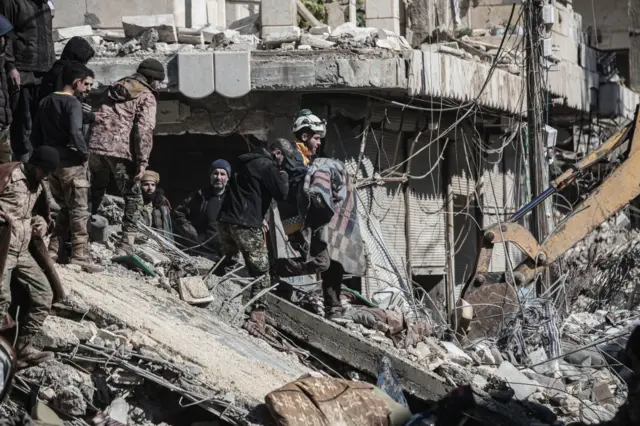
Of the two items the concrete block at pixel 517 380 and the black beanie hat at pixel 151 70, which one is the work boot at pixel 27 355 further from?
the concrete block at pixel 517 380

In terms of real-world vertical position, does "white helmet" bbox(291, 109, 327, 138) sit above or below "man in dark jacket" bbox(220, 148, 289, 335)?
above

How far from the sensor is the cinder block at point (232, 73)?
15.2 m

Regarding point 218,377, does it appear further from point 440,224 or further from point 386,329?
point 440,224

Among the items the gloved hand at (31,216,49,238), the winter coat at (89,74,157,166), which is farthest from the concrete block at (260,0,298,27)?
the gloved hand at (31,216,49,238)

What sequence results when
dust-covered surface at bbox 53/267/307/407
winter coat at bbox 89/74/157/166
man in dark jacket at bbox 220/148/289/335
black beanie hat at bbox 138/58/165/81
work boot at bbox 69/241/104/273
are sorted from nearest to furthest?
dust-covered surface at bbox 53/267/307/407 < work boot at bbox 69/241/104/273 < man in dark jacket at bbox 220/148/289/335 < winter coat at bbox 89/74/157/166 < black beanie hat at bbox 138/58/165/81

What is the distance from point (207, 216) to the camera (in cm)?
1439

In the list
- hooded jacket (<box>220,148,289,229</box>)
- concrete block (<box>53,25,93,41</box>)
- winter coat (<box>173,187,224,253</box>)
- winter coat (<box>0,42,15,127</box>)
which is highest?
concrete block (<box>53,25,93,41</box>)

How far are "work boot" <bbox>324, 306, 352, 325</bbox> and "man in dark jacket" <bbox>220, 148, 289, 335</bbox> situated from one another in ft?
2.66

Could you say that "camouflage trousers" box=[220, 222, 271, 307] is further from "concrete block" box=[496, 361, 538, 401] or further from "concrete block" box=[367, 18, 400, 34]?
"concrete block" box=[367, 18, 400, 34]

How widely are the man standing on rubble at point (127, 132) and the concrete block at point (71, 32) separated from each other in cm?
344

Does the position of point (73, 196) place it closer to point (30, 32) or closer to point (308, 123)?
point (30, 32)

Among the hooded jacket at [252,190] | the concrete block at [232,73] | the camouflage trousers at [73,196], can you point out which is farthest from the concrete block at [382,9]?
the camouflage trousers at [73,196]

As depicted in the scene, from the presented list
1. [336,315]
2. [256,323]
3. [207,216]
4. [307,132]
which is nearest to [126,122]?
[307,132]

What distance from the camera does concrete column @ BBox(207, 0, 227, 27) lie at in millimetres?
16906
